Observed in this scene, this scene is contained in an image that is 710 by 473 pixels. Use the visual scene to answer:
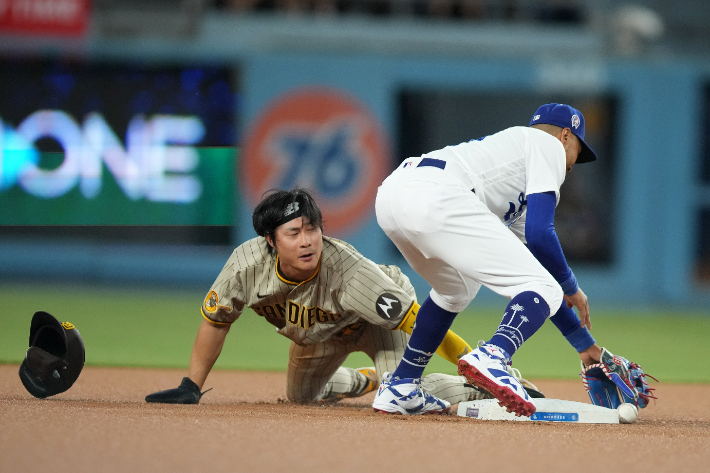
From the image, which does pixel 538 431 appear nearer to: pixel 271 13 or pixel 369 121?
pixel 369 121

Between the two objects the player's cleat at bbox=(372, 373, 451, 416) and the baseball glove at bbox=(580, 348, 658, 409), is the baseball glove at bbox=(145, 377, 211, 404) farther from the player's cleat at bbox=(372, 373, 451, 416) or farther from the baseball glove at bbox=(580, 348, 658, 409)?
the baseball glove at bbox=(580, 348, 658, 409)

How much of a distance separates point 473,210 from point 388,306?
663mm

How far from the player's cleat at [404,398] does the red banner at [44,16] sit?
28.4 feet

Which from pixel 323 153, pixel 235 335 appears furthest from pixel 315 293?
pixel 323 153

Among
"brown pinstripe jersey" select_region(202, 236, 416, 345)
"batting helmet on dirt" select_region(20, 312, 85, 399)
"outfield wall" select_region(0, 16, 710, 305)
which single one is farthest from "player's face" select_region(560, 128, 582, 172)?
"outfield wall" select_region(0, 16, 710, 305)

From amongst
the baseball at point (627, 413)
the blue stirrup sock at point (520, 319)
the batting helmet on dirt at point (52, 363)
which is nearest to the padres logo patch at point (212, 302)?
the batting helmet on dirt at point (52, 363)

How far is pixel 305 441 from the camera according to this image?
9.32 feet

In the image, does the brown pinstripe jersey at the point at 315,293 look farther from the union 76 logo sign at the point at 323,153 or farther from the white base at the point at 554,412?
the union 76 logo sign at the point at 323,153

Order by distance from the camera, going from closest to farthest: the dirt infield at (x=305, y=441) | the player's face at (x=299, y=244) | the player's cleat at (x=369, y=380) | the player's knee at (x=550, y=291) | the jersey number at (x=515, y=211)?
1. the dirt infield at (x=305, y=441)
2. the player's knee at (x=550, y=291)
3. the jersey number at (x=515, y=211)
4. the player's face at (x=299, y=244)
5. the player's cleat at (x=369, y=380)

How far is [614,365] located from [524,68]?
27.8 ft

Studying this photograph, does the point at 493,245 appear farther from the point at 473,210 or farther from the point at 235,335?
the point at 235,335

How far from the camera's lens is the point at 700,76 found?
11.7 meters

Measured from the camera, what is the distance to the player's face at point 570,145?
3533 millimetres

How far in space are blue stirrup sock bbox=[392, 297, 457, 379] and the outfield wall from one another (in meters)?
7.27
